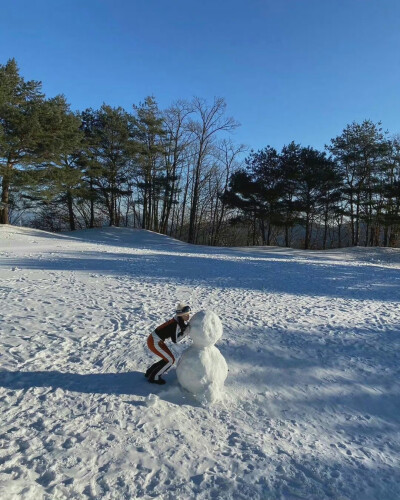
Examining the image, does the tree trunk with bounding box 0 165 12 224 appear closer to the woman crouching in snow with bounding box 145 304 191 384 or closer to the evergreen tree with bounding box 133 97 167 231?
the evergreen tree with bounding box 133 97 167 231

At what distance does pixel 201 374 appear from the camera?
3.71 meters

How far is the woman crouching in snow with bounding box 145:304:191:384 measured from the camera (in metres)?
3.82

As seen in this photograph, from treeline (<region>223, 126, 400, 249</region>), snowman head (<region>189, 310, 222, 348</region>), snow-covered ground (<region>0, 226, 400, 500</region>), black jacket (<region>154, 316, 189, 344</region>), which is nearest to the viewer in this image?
snow-covered ground (<region>0, 226, 400, 500</region>)

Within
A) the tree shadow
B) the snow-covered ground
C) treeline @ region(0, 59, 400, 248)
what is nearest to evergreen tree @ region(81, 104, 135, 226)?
treeline @ region(0, 59, 400, 248)

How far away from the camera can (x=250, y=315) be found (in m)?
7.00

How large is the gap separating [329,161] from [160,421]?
88.8ft

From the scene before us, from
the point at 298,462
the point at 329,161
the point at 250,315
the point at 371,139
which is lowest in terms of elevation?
the point at 298,462

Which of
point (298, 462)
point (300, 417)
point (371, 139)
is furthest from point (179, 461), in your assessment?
point (371, 139)

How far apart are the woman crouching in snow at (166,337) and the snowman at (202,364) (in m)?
0.14

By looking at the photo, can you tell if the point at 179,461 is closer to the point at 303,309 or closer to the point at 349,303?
the point at 303,309

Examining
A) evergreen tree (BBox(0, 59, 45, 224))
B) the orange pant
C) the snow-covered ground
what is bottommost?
the snow-covered ground

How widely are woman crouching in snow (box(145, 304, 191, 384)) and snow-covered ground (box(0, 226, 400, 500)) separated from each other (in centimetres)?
19

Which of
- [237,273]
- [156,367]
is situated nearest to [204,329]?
[156,367]

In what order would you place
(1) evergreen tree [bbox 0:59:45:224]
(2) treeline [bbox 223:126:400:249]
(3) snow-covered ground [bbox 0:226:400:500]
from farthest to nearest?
(2) treeline [bbox 223:126:400:249]
(1) evergreen tree [bbox 0:59:45:224]
(3) snow-covered ground [bbox 0:226:400:500]
